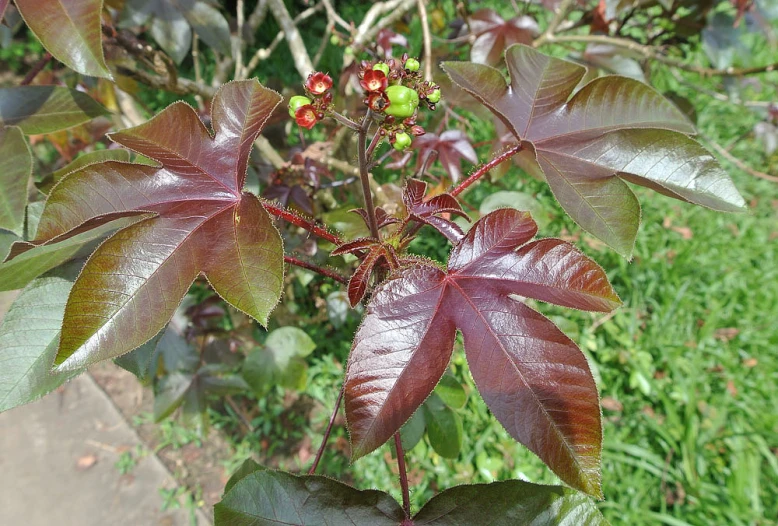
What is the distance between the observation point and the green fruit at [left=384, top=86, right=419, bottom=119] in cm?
61

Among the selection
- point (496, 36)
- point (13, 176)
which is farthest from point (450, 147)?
point (13, 176)

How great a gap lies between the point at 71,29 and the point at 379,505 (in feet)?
2.95

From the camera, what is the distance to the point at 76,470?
2.30 metres

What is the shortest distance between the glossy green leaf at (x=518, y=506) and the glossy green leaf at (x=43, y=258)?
2.22ft

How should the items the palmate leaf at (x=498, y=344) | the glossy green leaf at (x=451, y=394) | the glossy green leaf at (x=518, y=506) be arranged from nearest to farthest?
the palmate leaf at (x=498, y=344)
the glossy green leaf at (x=518, y=506)
the glossy green leaf at (x=451, y=394)

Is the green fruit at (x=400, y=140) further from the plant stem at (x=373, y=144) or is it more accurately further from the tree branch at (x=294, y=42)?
the tree branch at (x=294, y=42)

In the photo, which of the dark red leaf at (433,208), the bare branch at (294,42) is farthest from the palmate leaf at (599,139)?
the bare branch at (294,42)

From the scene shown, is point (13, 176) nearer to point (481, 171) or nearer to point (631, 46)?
point (481, 171)

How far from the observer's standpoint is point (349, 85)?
186 cm

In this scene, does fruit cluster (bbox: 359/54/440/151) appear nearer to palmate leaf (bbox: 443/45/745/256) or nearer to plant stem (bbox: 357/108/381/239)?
plant stem (bbox: 357/108/381/239)

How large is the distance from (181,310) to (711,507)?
2.13 meters

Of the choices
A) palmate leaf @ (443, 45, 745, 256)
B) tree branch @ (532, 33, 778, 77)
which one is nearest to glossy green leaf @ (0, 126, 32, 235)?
palmate leaf @ (443, 45, 745, 256)

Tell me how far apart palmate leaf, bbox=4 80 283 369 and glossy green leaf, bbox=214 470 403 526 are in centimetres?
29

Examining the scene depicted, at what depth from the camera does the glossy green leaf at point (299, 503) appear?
2.45 feet
